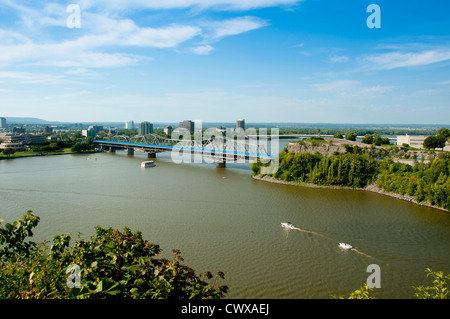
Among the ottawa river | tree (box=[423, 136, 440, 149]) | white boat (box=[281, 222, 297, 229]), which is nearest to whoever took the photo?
the ottawa river

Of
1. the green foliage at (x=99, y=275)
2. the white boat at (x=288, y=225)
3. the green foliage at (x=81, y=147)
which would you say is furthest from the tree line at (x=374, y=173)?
the green foliage at (x=81, y=147)

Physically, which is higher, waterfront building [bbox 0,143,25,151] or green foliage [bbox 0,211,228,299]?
waterfront building [bbox 0,143,25,151]

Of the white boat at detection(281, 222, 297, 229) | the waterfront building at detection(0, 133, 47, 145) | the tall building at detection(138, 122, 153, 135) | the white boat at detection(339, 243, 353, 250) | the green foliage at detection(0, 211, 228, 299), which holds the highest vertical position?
the tall building at detection(138, 122, 153, 135)

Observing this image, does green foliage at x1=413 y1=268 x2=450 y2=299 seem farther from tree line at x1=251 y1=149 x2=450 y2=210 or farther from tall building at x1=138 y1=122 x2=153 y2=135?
tall building at x1=138 y1=122 x2=153 y2=135

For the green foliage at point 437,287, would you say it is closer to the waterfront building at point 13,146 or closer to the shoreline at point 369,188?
the shoreline at point 369,188

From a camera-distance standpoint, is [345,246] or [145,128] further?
[145,128]

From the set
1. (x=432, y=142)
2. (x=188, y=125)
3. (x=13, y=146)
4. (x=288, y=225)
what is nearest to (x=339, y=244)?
(x=288, y=225)

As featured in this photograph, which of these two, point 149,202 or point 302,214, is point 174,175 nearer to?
point 149,202

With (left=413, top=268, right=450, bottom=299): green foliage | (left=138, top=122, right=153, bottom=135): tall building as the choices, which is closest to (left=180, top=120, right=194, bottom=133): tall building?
(left=138, top=122, right=153, bottom=135): tall building

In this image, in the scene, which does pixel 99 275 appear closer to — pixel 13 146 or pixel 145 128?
pixel 13 146

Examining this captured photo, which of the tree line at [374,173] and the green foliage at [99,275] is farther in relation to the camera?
the tree line at [374,173]
